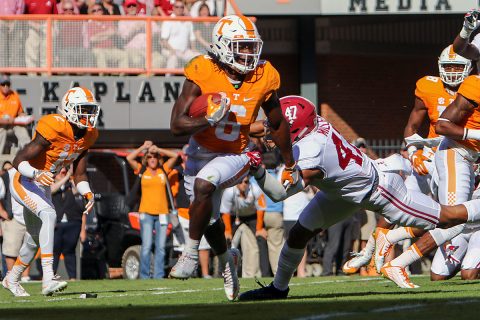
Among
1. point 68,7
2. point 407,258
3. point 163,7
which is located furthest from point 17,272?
point 163,7

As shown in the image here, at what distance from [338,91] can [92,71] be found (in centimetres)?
686

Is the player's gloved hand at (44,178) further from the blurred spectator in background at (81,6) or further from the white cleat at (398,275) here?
the blurred spectator in background at (81,6)

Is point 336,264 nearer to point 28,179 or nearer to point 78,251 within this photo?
point 78,251

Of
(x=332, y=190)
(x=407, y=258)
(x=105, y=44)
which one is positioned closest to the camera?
(x=332, y=190)

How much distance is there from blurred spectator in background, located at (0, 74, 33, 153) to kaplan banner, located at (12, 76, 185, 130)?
1243mm

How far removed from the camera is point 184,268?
862 cm

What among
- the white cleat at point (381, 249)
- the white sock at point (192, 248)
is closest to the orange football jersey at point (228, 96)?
the white sock at point (192, 248)

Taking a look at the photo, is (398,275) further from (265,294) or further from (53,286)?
(53,286)

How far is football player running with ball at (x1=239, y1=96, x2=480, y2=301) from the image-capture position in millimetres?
8734

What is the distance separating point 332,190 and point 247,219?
8.56 meters

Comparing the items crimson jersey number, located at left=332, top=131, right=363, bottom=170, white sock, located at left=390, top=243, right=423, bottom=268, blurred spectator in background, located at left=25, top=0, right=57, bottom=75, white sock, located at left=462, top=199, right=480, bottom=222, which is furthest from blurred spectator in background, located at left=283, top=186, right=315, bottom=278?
crimson jersey number, located at left=332, top=131, right=363, bottom=170

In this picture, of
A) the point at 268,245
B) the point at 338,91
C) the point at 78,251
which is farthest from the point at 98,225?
the point at 338,91

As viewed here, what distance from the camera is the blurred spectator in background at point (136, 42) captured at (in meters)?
19.3

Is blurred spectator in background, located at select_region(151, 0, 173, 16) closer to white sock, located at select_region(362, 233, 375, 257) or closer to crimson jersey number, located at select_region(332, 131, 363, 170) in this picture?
white sock, located at select_region(362, 233, 375, 257)
